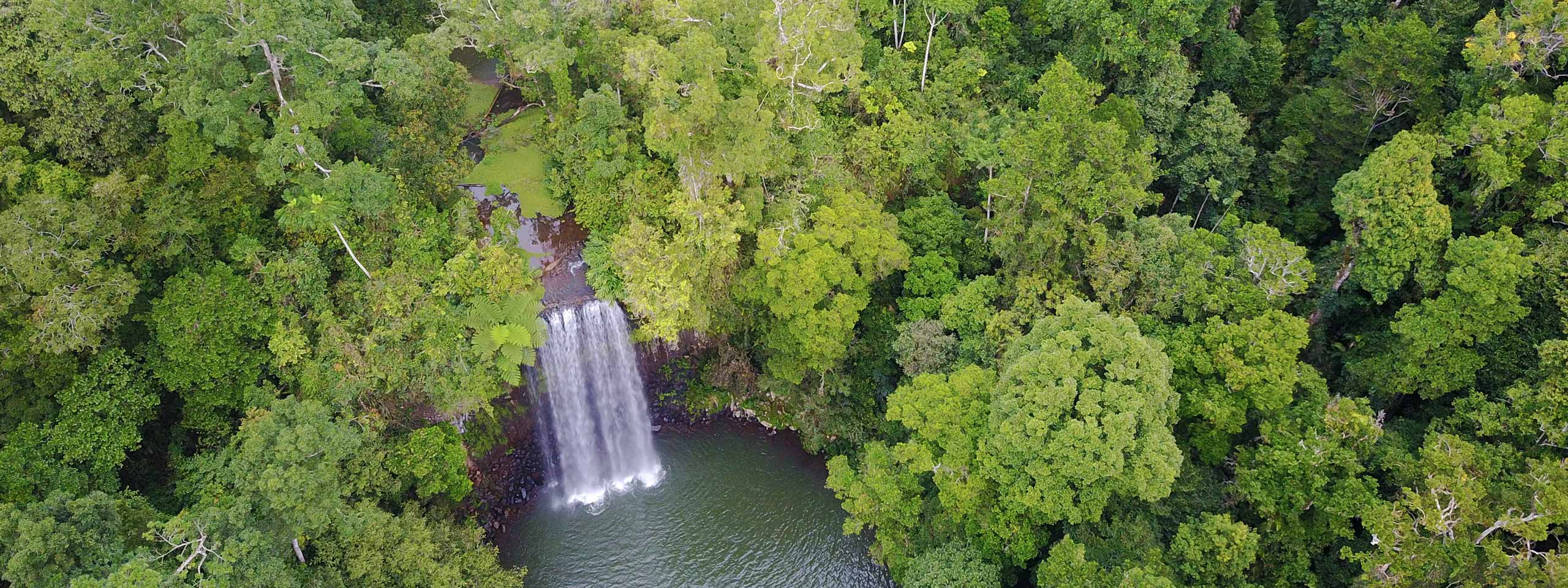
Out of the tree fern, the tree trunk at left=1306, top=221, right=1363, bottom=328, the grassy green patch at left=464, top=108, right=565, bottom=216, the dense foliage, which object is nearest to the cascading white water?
the tree fern

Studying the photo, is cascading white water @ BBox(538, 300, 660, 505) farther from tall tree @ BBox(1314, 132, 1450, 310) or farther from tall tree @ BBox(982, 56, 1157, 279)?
tall tree @ BBox(1314, 132, 1450, 310)

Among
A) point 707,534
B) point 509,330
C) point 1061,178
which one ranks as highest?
point 1061,178

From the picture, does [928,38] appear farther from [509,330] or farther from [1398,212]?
[509,330]

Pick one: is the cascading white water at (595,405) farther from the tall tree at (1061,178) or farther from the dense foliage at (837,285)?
the tall tree at (1061,178)

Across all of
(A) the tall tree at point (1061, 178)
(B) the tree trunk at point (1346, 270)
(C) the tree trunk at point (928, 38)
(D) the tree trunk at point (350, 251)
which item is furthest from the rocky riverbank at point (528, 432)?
(B) the tree trunk at point (1346, 270)

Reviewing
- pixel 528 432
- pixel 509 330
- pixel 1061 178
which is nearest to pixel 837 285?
pixel 1061 178

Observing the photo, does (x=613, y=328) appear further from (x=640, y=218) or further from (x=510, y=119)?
(x=510, y=119)
